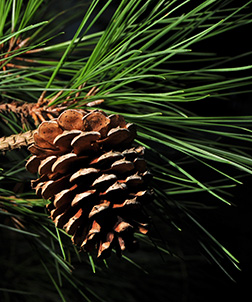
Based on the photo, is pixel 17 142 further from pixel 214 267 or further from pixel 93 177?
pixel 214 267

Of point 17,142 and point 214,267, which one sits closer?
point 17,142

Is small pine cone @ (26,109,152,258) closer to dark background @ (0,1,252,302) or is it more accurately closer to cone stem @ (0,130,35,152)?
cone stem @ (0,130,35,152)

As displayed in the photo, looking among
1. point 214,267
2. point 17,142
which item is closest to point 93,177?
point 17,142

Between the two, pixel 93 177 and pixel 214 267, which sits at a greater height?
pixel 93 177

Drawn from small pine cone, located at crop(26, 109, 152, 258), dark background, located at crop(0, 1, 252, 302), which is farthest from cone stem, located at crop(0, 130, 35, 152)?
dark background, located at crop(0, 1, 252, 302)

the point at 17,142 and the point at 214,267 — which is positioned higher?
the point at 17,142

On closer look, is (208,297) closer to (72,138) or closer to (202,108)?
(202,108)

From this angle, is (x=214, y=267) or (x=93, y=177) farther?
(x=214, y=267)

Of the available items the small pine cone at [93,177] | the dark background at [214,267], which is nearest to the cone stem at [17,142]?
the small pine cone at [93,177]

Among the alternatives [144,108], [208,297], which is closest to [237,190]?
Result: [208,297]

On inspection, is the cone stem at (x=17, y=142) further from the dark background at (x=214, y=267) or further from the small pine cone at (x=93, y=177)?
the dark background at (x=214, y=267)
